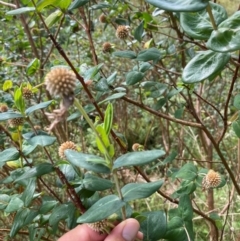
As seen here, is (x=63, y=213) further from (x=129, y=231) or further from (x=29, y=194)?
(x=129, y=231)

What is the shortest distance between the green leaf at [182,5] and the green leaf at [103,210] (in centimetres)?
28

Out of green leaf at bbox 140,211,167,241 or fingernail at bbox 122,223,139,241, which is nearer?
fingernail at bbox 122,223,139,241

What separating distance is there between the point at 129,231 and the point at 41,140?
0.77 feet

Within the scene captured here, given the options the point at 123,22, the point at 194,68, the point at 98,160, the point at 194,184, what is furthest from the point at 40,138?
the point at 123,22

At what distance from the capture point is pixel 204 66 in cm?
54

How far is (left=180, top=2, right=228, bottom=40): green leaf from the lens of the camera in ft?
1.81

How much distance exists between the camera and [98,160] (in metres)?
0.54

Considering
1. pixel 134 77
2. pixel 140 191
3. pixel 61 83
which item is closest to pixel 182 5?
pixel 61 83

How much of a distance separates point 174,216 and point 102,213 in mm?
337

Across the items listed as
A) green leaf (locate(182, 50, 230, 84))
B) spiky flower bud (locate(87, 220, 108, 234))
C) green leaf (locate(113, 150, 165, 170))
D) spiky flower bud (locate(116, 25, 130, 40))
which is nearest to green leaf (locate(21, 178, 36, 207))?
spiky flower bud (locate(87, 220, 108, 234))

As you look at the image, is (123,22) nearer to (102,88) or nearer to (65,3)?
(102,88)

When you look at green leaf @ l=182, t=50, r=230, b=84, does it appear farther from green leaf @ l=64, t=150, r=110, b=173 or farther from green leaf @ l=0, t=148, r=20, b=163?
green leaf @ l=0, t=148, r=20, b=163

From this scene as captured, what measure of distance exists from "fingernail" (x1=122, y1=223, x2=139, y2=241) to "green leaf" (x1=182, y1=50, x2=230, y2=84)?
0.24m

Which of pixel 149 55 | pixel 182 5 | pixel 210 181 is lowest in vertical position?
pixel 210 181
